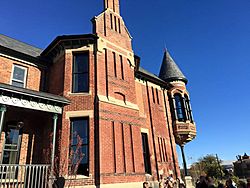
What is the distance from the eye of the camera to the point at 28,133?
1185 cm

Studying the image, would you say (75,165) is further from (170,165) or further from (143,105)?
(170,165)

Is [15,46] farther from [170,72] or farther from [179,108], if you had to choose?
[179,108]

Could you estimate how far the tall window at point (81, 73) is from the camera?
42.1 feet

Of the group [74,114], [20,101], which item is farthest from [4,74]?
[74,114]

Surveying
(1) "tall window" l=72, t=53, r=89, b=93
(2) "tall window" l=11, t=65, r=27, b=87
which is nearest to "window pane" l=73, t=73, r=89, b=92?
(1) "tall window" l=72, t=53, r=89, b=93

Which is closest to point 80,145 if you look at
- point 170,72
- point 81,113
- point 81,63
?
point 81,113

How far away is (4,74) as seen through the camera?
40.7ft

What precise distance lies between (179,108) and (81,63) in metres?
12.4

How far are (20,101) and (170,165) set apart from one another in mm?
13607

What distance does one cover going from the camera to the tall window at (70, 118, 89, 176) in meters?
10.6

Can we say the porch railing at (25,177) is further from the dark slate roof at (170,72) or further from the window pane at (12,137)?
the dark slate roof at (170,72)

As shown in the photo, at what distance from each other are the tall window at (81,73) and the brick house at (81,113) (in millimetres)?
65

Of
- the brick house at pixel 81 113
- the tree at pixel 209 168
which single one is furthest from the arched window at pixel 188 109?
the tree at pixel 209 168

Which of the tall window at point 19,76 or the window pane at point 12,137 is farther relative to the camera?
the tall window at point 19,76
